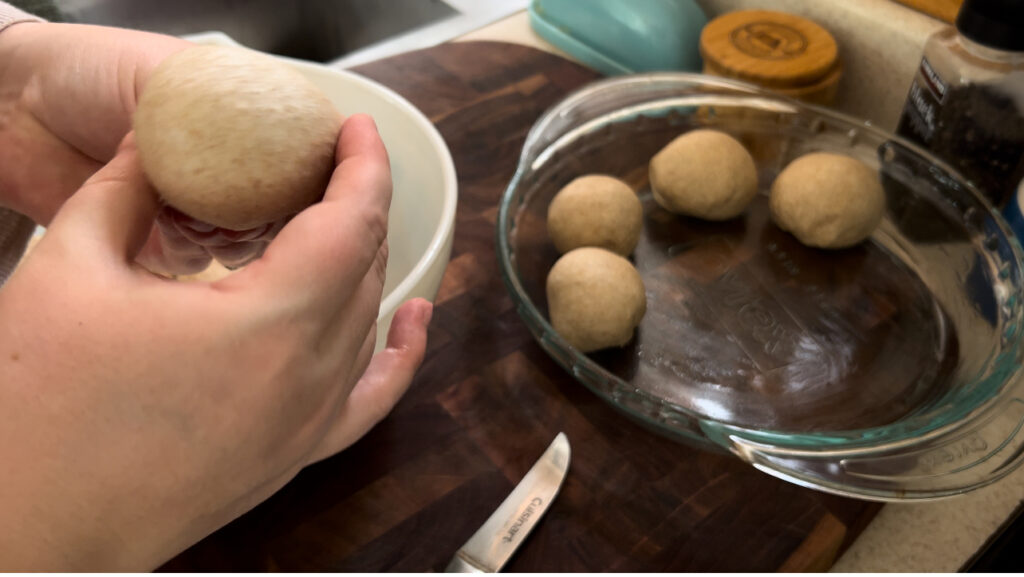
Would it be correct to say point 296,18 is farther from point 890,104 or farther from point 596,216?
point 890,104

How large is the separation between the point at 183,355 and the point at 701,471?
45 cm

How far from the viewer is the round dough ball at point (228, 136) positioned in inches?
16.4

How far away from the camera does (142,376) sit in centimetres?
34

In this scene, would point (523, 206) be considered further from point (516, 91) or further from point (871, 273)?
point (871, 273)

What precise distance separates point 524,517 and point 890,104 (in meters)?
0.75

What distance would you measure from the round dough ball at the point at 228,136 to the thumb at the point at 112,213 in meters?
0.01

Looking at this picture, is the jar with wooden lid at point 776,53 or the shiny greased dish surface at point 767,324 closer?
the shiny greased dish surface at point 767,324

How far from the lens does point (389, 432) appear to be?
645 mm

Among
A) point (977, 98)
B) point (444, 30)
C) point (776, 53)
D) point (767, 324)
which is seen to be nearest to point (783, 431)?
point (767, 324)

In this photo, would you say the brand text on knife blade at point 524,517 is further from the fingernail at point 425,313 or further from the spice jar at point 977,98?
the spice jar at point 977,98

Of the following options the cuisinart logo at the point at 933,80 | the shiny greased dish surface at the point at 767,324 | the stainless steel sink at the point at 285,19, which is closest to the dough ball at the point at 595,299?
the shiny greased dish surface at the point at 767,324

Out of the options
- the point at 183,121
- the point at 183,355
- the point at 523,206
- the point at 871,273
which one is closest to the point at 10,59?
the point at 183,121

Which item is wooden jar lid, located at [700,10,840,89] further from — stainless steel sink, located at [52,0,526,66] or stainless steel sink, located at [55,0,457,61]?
stainless steel sink, located at [55,0,457,61]

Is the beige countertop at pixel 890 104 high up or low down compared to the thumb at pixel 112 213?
down
